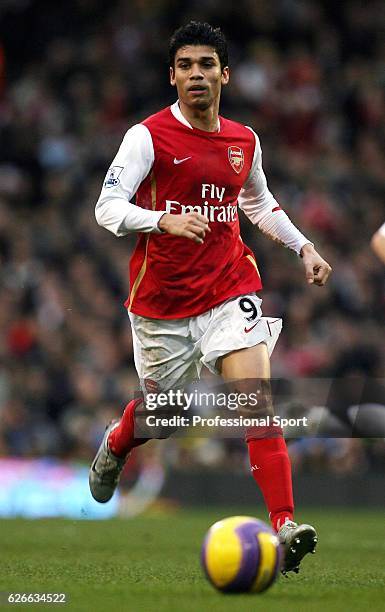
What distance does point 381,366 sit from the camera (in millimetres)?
14828

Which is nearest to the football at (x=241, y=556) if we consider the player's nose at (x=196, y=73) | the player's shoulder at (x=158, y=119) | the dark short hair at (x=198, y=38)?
the player's shoulder at (x=158, y=119)

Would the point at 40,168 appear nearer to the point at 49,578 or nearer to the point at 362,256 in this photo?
the point at 362,256

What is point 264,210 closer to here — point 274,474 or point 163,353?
point 163,353

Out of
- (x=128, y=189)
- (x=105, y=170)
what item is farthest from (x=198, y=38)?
(x=105, y=170)

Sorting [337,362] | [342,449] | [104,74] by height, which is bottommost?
[342,449]

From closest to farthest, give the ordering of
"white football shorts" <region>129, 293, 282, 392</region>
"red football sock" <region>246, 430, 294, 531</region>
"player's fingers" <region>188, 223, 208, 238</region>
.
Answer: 1. "player's fingers" <region>188, 223, 208, 238</region>
2. "red football sock" <region>246, 430, 294, 531</region>
3. "white football shorts" <region>129, 293, 282, 392</region>

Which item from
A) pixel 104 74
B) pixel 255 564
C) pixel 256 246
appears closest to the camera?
pixel 255 564

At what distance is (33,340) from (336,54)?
6493mm

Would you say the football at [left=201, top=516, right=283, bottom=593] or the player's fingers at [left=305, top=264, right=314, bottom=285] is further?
the player's fingers at [left=305, top=264, right=314, bottom=285]

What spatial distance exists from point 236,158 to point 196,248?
0.54 metres

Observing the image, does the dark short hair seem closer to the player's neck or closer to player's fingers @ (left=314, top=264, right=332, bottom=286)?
the player's neck

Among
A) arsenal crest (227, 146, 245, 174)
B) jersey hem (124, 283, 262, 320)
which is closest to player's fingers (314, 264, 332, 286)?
jersey hem (124, 283, 262, 320)

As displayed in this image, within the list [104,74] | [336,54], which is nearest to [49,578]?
[104,74]

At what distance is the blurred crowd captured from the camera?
564 inches
